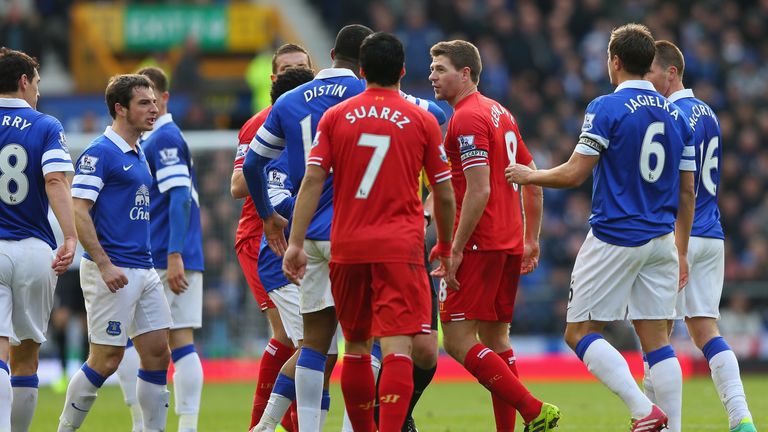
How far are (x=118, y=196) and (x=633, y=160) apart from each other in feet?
11.5

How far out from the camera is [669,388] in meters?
8.42

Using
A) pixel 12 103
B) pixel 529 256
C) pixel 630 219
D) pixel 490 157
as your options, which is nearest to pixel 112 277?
pixel 12 103

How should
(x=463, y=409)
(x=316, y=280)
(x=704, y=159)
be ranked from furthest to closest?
(x=463, y=409) < (x=704, y=159) < (x=316, y=280)

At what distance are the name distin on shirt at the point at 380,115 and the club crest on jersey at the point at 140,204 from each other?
2.18m

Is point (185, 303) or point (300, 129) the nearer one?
point (300, 129)

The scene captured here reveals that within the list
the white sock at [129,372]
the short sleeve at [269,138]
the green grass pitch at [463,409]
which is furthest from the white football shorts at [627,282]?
the white sock at [129,372]

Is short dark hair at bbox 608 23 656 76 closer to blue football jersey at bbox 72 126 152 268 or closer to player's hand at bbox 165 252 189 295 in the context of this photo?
blue football jersey at bbox 72 126 152 268

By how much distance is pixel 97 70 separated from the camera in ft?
83.1

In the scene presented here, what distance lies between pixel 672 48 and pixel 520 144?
1.36 metres

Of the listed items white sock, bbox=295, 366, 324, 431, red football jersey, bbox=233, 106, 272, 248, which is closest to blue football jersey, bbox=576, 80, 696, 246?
white sock, bbox=295, 366, 324, 431

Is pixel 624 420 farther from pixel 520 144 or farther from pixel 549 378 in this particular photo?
pixel 549 378

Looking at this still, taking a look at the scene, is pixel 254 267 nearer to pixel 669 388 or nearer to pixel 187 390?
pixel 187 390

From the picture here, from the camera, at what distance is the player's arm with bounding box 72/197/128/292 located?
8789 mm

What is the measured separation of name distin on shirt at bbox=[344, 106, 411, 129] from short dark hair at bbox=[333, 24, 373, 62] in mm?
1132
